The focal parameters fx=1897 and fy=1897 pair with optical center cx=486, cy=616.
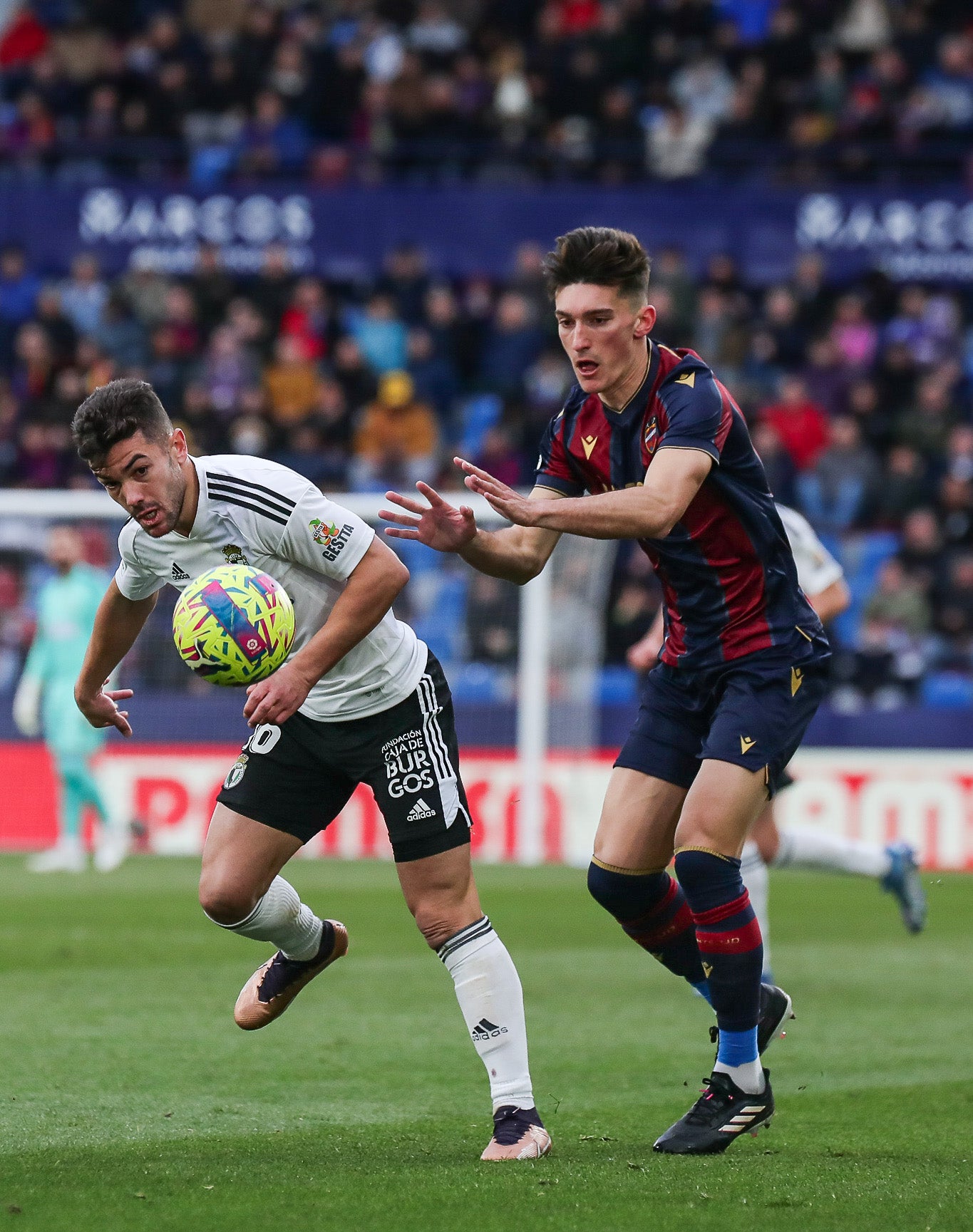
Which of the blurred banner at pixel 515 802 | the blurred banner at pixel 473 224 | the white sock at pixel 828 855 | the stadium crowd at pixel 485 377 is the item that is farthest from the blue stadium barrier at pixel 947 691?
the white sock at pixel 828 855

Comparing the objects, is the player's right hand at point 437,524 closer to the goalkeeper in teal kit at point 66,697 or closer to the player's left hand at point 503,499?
the player's left hand at point 503,499

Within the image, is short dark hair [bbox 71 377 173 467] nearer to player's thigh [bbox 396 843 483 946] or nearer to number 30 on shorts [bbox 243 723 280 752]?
number 30 on shorts [bbox 243 723 280 752]

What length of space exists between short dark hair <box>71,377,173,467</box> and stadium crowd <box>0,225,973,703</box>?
11.0m

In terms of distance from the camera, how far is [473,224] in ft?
65.4

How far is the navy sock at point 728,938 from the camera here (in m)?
5.44

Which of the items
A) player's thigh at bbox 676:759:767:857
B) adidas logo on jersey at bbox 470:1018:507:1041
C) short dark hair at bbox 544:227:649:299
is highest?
short dark hair at bbox 544:227:649:299

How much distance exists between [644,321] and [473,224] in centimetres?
1474

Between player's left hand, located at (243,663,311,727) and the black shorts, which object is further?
the black shorts

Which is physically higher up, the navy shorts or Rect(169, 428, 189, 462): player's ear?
Rect(169, 428, 189, 462): player's ear

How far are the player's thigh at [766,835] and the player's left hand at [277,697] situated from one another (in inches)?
145

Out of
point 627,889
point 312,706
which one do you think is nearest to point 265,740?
point 312,706

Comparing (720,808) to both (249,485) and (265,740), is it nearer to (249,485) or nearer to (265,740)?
(265,740)

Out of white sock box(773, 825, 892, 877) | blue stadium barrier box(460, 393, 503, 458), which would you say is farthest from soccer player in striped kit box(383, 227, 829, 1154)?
blue stadium barrier box(460, 393, 503, 458)

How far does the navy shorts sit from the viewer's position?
552 centimetres
